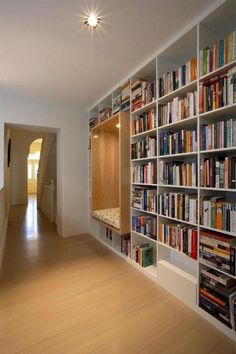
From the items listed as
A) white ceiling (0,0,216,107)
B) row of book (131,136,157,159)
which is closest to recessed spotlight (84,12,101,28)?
white ceiling (0,0,216,107)

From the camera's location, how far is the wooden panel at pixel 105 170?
3.46 m

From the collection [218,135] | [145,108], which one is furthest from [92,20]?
[218,135]

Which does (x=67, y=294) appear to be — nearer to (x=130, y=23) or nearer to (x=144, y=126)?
(x=144, y=126)

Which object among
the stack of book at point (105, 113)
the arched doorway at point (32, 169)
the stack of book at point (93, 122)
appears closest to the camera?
the stack of book at point (105, 113)

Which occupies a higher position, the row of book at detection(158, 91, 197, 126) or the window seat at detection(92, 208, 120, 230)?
the row of book at detection(158, 91, 197, 126)

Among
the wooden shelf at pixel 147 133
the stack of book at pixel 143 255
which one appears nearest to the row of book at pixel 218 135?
the wooden shelf at pixel 147 133

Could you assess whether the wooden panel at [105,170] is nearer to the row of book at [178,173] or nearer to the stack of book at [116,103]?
the stack of book at [116,103]

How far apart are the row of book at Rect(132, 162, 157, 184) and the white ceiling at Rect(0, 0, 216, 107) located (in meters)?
1.25

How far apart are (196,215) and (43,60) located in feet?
7.71

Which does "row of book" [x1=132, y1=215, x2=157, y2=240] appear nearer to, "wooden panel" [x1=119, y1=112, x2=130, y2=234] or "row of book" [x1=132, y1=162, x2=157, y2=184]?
"wooden panel" [x1=119, y1=112, x2=130, y2=234]

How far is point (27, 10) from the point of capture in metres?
1.53

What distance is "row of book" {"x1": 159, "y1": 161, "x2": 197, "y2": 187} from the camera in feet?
5.77

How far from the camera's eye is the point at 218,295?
1535 millimetres

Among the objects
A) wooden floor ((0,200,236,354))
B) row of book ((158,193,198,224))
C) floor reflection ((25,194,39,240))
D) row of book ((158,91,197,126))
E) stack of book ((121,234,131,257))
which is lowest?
wooden floor ((0,200,236,354))
